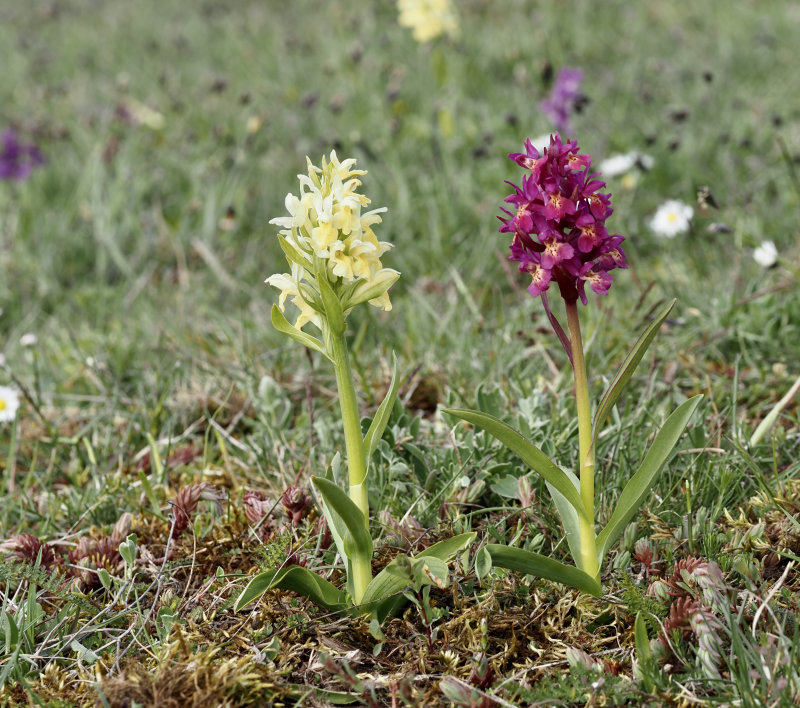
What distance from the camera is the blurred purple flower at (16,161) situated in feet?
16.4

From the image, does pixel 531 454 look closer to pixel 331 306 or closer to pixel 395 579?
pixel 395 579

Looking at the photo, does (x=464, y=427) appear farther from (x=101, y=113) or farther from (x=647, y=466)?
(x=101, y=113)

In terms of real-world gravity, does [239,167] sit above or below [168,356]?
above

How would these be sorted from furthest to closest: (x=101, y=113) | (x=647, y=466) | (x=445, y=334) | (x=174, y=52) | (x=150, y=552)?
(x=174, y=52)
(x=101, y=113)
(x=445, y=334)
(x=150, y=552)
(x=647, y=466)

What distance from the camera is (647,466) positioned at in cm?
172

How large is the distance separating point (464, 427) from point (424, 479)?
10.4 inches

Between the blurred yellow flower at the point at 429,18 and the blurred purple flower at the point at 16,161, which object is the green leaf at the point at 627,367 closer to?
the blurred yellow flower at the point at 429,18

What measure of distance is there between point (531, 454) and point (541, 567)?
0.22 metres

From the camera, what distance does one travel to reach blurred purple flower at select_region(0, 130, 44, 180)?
16.4 feet

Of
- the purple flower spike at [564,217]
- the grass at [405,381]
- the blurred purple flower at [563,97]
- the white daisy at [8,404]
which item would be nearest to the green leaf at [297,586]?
the grass at [405,381]

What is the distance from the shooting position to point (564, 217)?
1.57 meters

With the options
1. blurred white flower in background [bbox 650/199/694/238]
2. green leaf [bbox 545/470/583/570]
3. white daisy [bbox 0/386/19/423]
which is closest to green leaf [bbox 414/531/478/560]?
green leaf [bbox 545/470/583/570]

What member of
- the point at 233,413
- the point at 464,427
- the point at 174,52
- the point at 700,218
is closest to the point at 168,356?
the point at 233,413

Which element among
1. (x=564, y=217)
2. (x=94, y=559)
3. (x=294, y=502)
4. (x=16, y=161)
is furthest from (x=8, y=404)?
(x=16, y=161)
